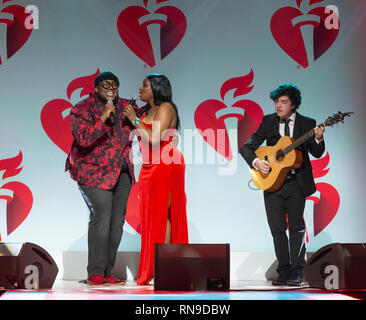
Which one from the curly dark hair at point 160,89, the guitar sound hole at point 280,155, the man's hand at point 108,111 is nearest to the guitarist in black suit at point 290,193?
the guitar sound hole at point 280,155

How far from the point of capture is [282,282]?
4273mm

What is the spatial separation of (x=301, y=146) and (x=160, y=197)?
123cm

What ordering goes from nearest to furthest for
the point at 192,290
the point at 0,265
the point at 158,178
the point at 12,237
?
the point at 192,290 < the point at 0,265 < the point at 158,178 < the point at 12,237

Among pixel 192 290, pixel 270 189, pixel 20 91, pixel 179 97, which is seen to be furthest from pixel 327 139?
pixel 20 91

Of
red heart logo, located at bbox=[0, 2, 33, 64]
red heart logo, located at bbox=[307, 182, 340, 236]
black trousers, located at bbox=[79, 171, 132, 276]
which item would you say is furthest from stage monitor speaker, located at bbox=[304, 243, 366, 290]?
red heart logo, located at bbox=[0, 2, 33, 64]

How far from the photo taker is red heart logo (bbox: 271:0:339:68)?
523cm

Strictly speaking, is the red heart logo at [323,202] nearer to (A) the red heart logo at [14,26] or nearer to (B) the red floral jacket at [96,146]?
(B) the red floral jacket at [96,146]

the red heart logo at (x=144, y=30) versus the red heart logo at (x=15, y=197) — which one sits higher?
the red heart logo at (x=144, y=30)

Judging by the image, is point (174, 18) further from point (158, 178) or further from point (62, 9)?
point (158, 178)

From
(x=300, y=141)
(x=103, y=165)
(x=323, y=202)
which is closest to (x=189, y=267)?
(x=103, y=165)

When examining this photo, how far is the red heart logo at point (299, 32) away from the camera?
17.1 ft

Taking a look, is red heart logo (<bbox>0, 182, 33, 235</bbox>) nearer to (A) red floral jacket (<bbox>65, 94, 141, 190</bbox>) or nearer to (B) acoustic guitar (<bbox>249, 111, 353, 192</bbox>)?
(A) red floral jacket (<bbox>65, 94, 141, 190</bbox>)

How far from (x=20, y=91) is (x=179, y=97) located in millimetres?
1546

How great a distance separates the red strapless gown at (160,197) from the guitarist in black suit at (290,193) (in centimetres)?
75
